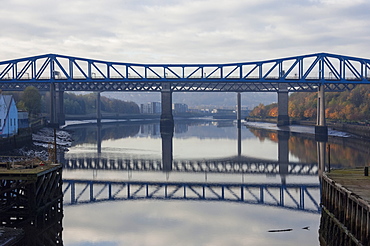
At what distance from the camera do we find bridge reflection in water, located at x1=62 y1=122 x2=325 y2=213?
35.9m

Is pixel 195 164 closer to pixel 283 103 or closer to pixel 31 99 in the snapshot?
pixel 31 99

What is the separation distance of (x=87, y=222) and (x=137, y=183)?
13.6 m

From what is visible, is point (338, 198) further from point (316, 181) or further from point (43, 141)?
point (43, 141)

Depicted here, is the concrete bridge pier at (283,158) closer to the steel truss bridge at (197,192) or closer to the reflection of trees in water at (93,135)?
the steel truss bridge at (197,192)

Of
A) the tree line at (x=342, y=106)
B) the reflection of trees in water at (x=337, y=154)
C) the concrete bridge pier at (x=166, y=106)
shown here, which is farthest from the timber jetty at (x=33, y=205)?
the tree line at (x=342, y=106)

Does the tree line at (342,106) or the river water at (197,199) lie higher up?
the tree line at (342,106)

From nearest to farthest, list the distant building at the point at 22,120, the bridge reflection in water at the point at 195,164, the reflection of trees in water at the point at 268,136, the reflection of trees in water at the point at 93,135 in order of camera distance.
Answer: the bridge reflection in water at the point at 195,164 → the distant building at the point at 22,120 → the reflection of trees in water at the point at 93,135 → the reflection of trees in water at the point at 268,136

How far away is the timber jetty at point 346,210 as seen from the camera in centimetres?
2156

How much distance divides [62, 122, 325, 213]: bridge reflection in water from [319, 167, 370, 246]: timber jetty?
136 inches

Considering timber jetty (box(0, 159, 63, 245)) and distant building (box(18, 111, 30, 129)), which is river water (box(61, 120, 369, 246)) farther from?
distant building (box(18, 111, 30, 129))

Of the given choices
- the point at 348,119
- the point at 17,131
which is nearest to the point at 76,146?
the point at 17,131

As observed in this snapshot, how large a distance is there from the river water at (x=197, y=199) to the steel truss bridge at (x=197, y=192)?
68mm

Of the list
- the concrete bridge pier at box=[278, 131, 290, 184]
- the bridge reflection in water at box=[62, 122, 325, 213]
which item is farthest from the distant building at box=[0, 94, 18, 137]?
the concrete bridge pier at box=[278, 131, 290, 184]

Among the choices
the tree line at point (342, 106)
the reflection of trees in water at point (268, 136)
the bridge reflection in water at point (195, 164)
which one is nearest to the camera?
the bridge reflection in water at point (195, 164)
